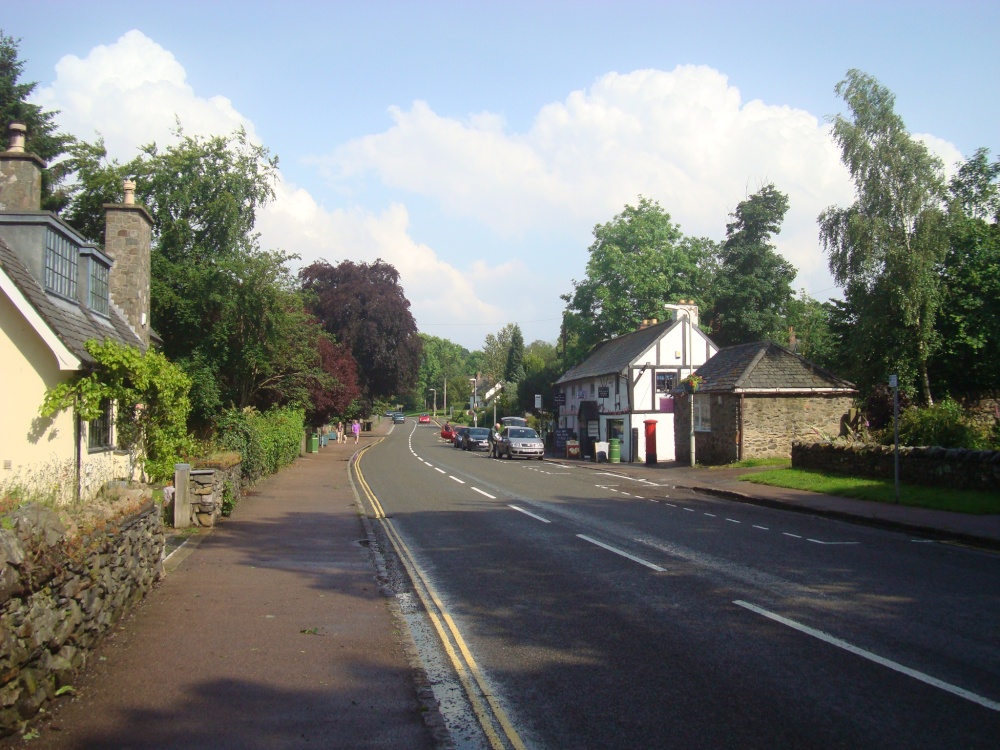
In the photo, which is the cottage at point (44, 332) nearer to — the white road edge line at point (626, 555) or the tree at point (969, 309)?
the white road edge line at point (626, 555)

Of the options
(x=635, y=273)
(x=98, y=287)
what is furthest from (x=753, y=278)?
(x=98, y=287)

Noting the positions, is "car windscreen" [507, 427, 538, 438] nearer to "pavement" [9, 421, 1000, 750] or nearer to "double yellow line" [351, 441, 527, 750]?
"pavement" [9, 421, 1000, 750]

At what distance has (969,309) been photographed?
95.7ft

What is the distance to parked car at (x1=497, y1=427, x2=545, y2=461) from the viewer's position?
43.6 meters

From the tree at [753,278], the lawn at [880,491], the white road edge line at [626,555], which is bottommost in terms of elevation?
the white road edge line at [626,555]

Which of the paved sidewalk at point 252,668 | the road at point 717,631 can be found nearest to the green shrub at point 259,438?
the road at point 717,631

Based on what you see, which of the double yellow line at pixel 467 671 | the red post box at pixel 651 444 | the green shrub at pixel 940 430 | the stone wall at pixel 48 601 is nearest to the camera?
the stone wall at pixel 48 601

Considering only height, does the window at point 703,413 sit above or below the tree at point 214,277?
below

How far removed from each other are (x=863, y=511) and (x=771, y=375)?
14238 mm

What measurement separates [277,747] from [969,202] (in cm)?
3475

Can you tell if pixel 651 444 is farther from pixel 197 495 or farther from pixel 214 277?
pixel 197 495

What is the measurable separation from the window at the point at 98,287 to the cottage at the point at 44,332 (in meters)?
0.02

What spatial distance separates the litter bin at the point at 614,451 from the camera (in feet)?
→ 134

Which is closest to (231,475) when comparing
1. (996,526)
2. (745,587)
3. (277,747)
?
(745,587)
